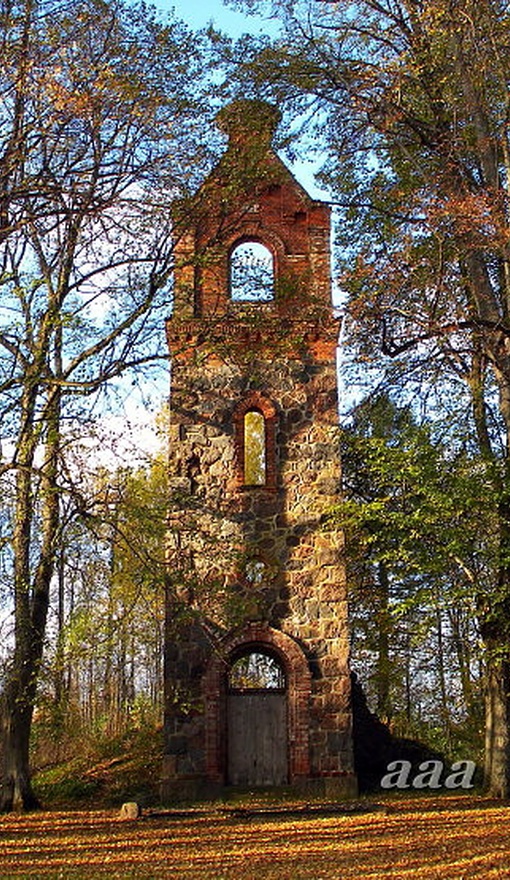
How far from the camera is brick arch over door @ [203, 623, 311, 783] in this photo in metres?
13.8

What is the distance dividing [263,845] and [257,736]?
4778 millimetres

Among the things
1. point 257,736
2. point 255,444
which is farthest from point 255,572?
point 255,444

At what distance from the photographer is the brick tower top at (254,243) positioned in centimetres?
1268

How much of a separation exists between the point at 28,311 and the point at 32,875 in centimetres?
636

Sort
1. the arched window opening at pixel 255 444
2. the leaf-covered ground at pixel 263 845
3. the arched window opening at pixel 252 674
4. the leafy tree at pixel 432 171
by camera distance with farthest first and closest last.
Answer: the arched window opening at pixel 252 674 → the arched window opening at pixel 255 444 → the leafy tree at pixel 432 171 → the leaf-covered ground at pixel 263 845

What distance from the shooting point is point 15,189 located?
913 centimetres

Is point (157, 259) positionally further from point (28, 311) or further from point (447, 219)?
point (447, 219)

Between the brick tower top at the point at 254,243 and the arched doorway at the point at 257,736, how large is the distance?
562cm

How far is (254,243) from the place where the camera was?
16.6 m

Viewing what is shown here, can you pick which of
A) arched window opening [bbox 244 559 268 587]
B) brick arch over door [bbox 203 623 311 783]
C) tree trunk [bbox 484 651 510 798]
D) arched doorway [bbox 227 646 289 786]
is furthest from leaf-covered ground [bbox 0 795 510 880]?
arched window opening [bbox 244 559 268 587]

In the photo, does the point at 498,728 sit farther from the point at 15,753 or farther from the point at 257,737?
the point at 15,753

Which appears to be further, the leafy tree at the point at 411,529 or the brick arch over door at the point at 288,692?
the brick arch over door at the point at 288,692

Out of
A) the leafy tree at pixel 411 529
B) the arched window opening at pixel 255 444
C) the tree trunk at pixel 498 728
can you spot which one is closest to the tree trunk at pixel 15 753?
the leafy tree at pixel 411 529

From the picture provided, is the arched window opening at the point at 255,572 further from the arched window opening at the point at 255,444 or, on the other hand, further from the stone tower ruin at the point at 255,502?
the arched window opening at the point at 255,444
